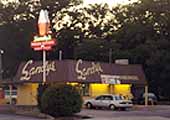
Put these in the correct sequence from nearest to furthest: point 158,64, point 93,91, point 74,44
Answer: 1. point 93,91
2. point 158,64
3. point 74,44

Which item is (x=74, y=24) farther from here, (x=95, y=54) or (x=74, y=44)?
(x=95, y=54)

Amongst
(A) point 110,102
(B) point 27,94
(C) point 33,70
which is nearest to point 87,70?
(C) point 33,70

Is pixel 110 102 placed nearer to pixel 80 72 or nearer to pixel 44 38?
pixel 80 72

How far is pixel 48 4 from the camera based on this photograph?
89.1 m

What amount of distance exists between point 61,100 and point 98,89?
2628 centimetres

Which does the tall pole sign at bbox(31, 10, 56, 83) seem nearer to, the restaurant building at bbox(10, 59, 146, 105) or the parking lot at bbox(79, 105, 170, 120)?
the parking lot at bbox(79, 105, 170, 120)

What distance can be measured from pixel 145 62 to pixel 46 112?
38.2 metres

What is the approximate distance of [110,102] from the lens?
52531mm

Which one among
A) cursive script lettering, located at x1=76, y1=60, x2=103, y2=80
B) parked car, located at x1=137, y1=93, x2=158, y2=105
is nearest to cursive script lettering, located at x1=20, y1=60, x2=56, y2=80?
cursive script lettering, located at x1=76, y1=60, x2=103, y2=80

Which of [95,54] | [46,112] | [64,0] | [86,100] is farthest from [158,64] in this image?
[46,112]

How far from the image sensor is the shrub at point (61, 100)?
115ft

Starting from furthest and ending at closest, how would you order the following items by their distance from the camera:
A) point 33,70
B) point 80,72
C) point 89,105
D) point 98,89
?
1. point 98,89
2. point 33,70
3. point 80,72
4. point 89,105

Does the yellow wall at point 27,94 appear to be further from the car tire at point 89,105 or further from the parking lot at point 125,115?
the parking lot at point 125,115

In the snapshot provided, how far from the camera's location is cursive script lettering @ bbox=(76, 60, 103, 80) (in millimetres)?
56969
